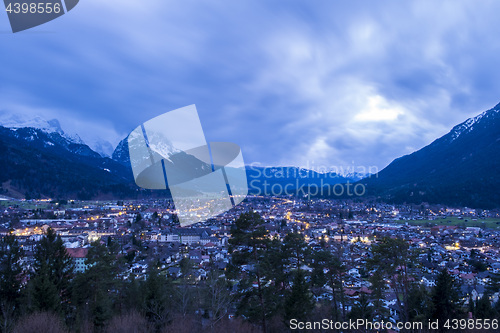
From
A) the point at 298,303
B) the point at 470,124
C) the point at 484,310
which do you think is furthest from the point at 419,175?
the point at 298,303

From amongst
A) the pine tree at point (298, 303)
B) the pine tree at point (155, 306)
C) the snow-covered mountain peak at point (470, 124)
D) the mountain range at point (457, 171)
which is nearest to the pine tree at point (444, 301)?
the pine tree at point (298, 303)

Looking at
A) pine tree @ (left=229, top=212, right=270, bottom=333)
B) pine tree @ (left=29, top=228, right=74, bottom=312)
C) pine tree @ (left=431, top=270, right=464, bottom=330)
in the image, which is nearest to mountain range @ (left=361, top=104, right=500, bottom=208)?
pine tree @ (left=431, top=270, right=464, bottom=330)

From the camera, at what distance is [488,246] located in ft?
107

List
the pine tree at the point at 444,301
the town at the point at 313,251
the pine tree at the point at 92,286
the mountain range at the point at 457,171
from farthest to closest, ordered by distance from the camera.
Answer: the mountain range at the point at 457,171 → the town at the point at 313,251 → the pine tree at the point at 92,286 → the pine tree at the point at 444,301

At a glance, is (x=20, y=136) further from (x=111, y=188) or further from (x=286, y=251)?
(x=286, y=251)

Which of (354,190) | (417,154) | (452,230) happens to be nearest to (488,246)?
(452,230)

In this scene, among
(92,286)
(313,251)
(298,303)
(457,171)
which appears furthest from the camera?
(457,171)

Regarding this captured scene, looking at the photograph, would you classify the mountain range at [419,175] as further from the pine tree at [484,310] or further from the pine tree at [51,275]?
the pine tree at [51,275]

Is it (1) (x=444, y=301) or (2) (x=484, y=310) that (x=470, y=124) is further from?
(1) (x=444, y=301)

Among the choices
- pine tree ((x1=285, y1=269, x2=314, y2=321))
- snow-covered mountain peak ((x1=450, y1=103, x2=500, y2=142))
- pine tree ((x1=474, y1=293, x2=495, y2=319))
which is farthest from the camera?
snow-covered mountain peak ((x1=450, y1=103, x2=500, y2=142))

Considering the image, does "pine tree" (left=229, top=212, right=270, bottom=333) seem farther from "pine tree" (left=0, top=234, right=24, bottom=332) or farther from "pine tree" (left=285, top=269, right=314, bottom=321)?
"pine tree" (left=0, top=234, right=24, bottom=332)

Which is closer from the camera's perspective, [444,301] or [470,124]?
[444,301]

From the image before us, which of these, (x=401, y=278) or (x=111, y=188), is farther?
(x=111, y=188)

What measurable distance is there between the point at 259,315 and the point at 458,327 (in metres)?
5.66
